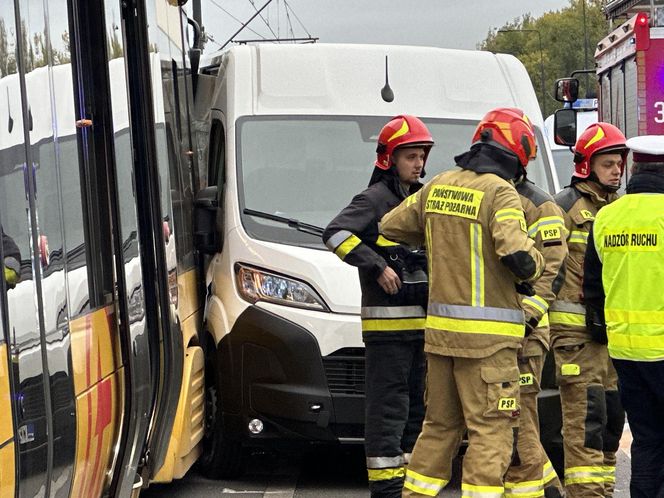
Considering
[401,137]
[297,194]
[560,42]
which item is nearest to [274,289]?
[297,194]

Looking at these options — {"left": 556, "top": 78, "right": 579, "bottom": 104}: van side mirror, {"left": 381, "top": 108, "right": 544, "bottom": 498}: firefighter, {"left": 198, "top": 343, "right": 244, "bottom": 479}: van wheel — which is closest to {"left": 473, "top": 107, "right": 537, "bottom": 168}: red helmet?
{"left": 381, "top": 108, "right": 544, "bottom": 498}: firefighter

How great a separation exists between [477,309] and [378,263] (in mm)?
766

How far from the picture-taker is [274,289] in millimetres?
7012

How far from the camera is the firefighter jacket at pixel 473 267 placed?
212 inches

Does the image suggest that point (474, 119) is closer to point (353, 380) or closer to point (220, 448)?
point (353, 380)

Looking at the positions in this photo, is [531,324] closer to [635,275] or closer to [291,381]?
[635,275]

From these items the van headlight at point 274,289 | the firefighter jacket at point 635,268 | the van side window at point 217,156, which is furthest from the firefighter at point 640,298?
the van side window at point 217,156

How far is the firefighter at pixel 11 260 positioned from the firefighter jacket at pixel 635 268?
289cm

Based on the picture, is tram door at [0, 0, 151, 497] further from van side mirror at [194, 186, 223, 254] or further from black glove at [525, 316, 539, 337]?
van side mirror at [194, 186, 223, 254]

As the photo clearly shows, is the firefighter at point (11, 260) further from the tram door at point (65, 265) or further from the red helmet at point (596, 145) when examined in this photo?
the red helmet at point (596, 145)

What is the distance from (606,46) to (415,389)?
37.1 feet

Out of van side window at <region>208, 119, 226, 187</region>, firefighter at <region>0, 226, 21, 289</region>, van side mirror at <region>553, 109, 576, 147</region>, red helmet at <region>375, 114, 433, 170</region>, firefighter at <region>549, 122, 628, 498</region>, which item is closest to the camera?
firefighter at <region>0, 226, 21, 289</region>

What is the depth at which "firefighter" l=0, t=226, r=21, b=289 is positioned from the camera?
10.9 feet

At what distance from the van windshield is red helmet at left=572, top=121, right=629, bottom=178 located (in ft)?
3.59
